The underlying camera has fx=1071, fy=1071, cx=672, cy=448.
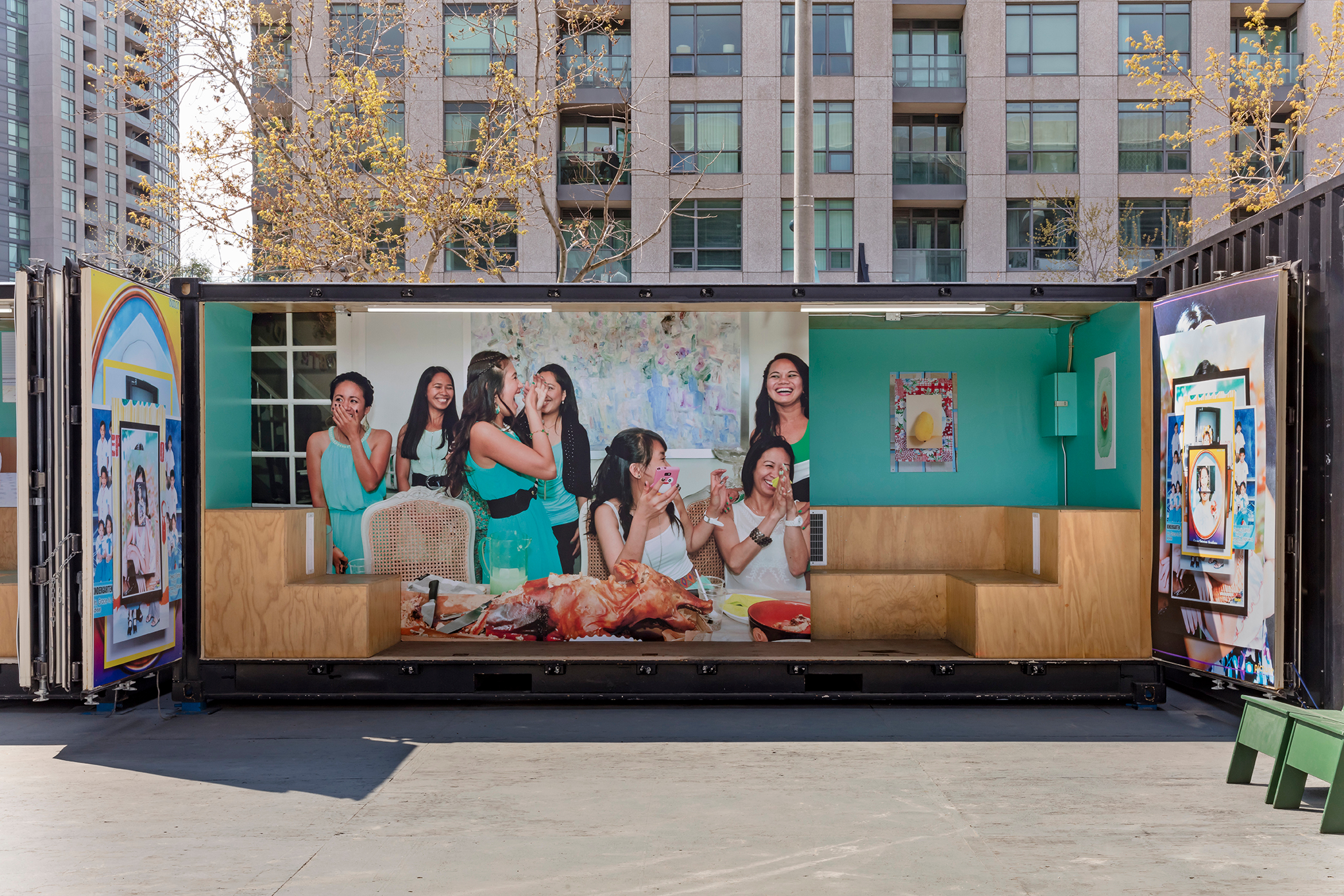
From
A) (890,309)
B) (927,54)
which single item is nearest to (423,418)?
(890,309)

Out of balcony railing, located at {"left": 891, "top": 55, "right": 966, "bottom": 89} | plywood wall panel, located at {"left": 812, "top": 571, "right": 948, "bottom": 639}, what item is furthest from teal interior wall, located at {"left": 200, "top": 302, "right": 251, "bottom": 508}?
balcony railing, located at {"left": 891, "top": 55, "right": 966, "bottom": 89}

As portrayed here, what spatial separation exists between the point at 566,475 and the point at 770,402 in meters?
1.84

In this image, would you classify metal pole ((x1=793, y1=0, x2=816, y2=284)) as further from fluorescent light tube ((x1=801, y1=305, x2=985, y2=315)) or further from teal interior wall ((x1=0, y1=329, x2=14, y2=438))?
teal interior wall ((x1=0, y1=329, x2=14, y2=438))

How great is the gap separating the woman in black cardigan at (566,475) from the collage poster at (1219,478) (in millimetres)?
4588

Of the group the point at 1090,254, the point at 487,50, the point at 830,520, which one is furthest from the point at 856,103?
the point at 830,520

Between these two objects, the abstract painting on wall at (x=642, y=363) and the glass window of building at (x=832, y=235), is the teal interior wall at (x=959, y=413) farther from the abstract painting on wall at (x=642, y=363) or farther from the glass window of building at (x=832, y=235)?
the glass window of building at (x=832, y=235)

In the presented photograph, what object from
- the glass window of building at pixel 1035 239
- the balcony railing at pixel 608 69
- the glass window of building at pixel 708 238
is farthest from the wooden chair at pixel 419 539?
the glass window of building at pixel 1035 239

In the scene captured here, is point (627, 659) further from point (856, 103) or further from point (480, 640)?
point (856, 103)

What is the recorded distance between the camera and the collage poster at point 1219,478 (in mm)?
7113

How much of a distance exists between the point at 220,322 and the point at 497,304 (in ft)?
7.42

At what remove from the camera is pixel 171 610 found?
789 cm

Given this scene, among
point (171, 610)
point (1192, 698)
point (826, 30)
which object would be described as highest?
point (826, 30)

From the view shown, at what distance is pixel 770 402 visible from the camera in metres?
9.11

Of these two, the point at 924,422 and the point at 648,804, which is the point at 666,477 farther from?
the point at 648,804
